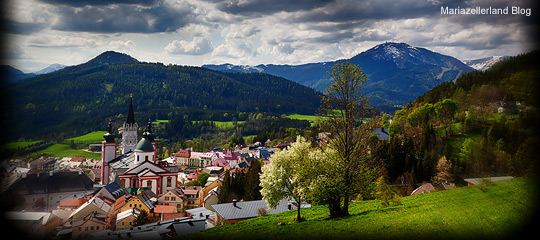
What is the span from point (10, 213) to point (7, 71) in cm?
448

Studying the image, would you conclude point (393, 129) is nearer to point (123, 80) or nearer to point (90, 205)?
point (90, 205)

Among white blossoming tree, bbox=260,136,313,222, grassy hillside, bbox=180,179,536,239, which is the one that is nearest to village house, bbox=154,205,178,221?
white blossoming tree, bbox=260,136,313,222

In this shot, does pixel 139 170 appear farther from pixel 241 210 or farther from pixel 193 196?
pixel 241 210

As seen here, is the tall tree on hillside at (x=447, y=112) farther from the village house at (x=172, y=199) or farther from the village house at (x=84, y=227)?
the village house at (x=84, y=227)

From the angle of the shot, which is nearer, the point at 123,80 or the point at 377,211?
the point at 377,211

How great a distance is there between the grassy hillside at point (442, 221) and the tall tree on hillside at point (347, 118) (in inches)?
72.7

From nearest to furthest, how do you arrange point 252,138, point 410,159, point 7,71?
point 7,71
point 410,159
point 252,138

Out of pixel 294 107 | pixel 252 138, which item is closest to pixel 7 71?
pixel 252 138

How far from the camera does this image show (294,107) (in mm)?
192375

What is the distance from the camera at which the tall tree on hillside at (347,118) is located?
13727 mm

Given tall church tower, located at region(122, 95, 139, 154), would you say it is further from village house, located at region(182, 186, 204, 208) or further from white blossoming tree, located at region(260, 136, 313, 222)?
white blossoming tree, located at region(260, 136, 313, 222)

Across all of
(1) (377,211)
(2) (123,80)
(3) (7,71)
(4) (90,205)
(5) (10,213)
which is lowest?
(4) (90,205)

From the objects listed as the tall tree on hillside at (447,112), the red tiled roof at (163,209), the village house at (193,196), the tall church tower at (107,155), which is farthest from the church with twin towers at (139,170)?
the tall tree on hillside at (447,112)

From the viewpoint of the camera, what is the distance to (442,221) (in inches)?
438
